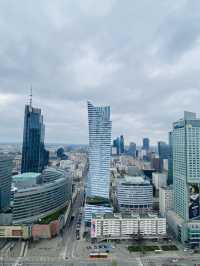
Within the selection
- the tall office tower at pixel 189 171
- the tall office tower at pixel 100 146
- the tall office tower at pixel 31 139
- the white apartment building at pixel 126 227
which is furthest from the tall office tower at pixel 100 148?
the tall office tower at pixel 31 139

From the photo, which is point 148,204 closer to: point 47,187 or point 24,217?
point 47,187

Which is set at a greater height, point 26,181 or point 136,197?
point 26,181

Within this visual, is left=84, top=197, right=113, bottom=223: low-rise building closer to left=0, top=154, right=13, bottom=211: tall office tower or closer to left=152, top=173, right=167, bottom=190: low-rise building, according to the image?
left=0, top=154, right=13, bottom=211: tall office tower

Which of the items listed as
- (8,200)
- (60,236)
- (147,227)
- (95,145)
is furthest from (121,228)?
(8,200)

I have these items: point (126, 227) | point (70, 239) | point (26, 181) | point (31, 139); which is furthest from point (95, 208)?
point (31, 139)

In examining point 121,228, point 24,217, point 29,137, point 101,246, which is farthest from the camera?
point 29,137

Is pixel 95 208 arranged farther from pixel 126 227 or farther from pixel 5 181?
pixel 5 181
